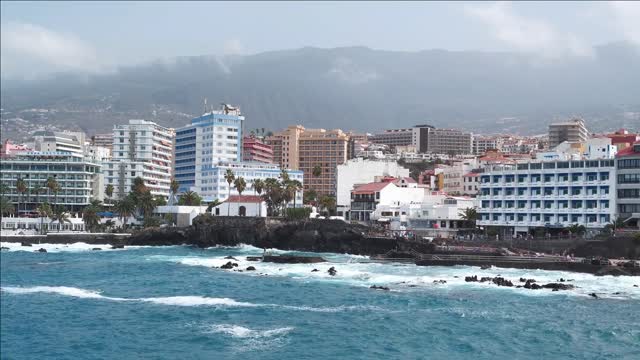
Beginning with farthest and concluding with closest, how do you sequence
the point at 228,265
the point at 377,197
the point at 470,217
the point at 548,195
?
the point at 377,197 < the point at 470,217 < the point at 548,195 < the point at 228,265

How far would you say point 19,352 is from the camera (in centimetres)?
3941

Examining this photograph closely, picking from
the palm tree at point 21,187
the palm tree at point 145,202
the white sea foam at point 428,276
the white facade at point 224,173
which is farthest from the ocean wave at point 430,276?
the white facade at point 224,173

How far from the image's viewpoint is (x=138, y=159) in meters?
178

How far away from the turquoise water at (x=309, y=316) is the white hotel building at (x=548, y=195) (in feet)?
67.7

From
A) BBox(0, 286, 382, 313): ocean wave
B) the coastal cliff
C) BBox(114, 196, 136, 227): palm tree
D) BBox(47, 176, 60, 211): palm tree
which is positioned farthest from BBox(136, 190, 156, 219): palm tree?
BBox(0, 286, 382, 313): ocean wave

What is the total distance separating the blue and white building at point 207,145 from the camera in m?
172

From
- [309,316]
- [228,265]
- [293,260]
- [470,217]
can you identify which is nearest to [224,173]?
[470,217]

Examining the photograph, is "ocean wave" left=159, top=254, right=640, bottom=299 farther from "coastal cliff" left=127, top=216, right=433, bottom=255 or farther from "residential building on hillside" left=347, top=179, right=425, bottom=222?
"residential building on hillside" left=347, top=179, right=425, bottom=222

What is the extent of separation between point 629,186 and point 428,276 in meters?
31.7

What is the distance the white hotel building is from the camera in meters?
89.5

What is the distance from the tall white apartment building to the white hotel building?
304ft

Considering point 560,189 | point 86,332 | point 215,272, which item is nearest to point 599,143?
point 560,189

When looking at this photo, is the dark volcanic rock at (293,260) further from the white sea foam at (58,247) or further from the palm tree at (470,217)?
the white sea foam at (58,247)

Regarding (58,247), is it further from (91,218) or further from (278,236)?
(278,236)
